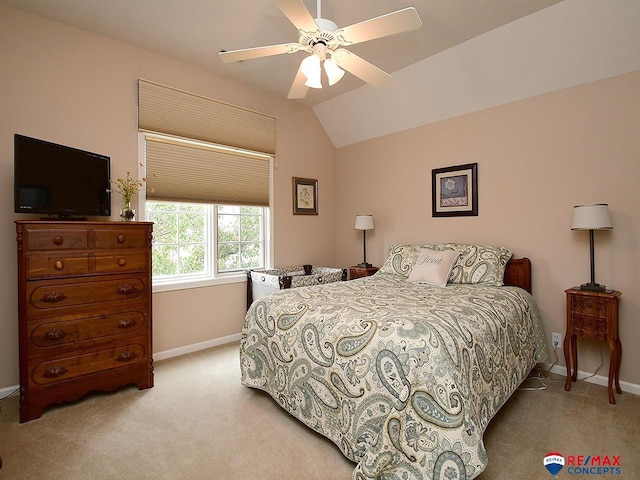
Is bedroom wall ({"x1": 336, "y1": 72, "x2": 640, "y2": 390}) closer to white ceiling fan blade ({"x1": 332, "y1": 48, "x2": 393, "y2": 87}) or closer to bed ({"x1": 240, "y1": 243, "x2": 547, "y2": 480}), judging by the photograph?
bed ({"x1": 240, "y1": 243, "x2": 547, "y2": 480})

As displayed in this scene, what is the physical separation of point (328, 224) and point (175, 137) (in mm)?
2261

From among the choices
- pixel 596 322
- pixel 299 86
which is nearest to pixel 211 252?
pixel 299 86

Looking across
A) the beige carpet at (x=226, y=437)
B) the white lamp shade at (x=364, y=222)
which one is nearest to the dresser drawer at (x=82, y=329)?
the beige carpet at (x=226, y=437)

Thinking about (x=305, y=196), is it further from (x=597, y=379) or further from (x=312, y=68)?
(x=597, y=379)

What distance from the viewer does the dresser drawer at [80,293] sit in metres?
2.21

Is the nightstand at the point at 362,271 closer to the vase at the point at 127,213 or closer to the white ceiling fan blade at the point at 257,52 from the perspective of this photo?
the vase at the point at 127,213

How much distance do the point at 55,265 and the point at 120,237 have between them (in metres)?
0.43

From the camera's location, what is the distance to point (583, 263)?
2.84 m

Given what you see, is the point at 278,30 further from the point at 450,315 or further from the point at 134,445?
the point at 134,445

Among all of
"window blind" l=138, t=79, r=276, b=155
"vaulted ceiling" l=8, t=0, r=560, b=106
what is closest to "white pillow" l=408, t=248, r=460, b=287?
"vaulted ceiling" l=8, t=0, r=560, b=106

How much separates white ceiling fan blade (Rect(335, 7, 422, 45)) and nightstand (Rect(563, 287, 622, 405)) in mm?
2258

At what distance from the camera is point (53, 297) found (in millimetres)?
2275

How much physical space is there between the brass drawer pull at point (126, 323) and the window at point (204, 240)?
76cm

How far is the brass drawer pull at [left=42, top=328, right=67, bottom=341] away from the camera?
2.24m
